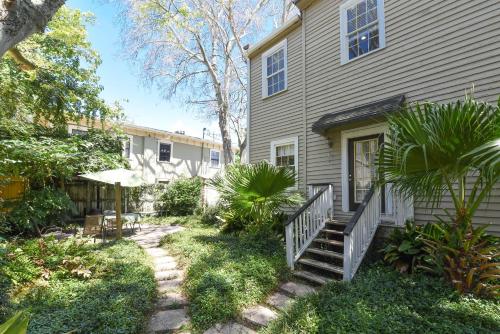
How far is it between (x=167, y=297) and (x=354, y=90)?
5.95 m

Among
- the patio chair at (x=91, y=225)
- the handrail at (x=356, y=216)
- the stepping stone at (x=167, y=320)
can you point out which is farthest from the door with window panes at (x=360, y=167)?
the patio chair at (x=91, y=225)

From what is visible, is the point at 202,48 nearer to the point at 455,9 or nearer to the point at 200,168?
the point at 200,168

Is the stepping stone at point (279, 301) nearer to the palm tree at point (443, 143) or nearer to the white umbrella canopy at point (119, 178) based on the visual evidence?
the palm tree at point (443, 143)

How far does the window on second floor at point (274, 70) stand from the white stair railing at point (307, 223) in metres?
4.03

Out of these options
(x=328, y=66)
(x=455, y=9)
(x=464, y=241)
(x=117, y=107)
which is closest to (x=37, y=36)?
(x=117, y=107)

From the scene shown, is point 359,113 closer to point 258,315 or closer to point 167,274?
Answer: point 258,315

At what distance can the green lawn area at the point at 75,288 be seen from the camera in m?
3.50

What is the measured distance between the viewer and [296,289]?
4824mm

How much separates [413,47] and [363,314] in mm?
5197

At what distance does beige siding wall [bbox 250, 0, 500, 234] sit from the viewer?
4.84 metres

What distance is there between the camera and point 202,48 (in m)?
14.6

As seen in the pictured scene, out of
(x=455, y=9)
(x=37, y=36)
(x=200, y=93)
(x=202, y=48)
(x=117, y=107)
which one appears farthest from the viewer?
(x=200, y=93)

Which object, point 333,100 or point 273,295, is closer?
point 273,295

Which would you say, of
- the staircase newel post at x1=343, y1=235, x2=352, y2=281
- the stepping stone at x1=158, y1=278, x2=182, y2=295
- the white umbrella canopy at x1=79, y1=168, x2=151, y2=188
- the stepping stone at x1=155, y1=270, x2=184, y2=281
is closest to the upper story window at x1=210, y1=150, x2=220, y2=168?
the white umbrella canopy at x1=79, y1=168, x2=151, y2=188
